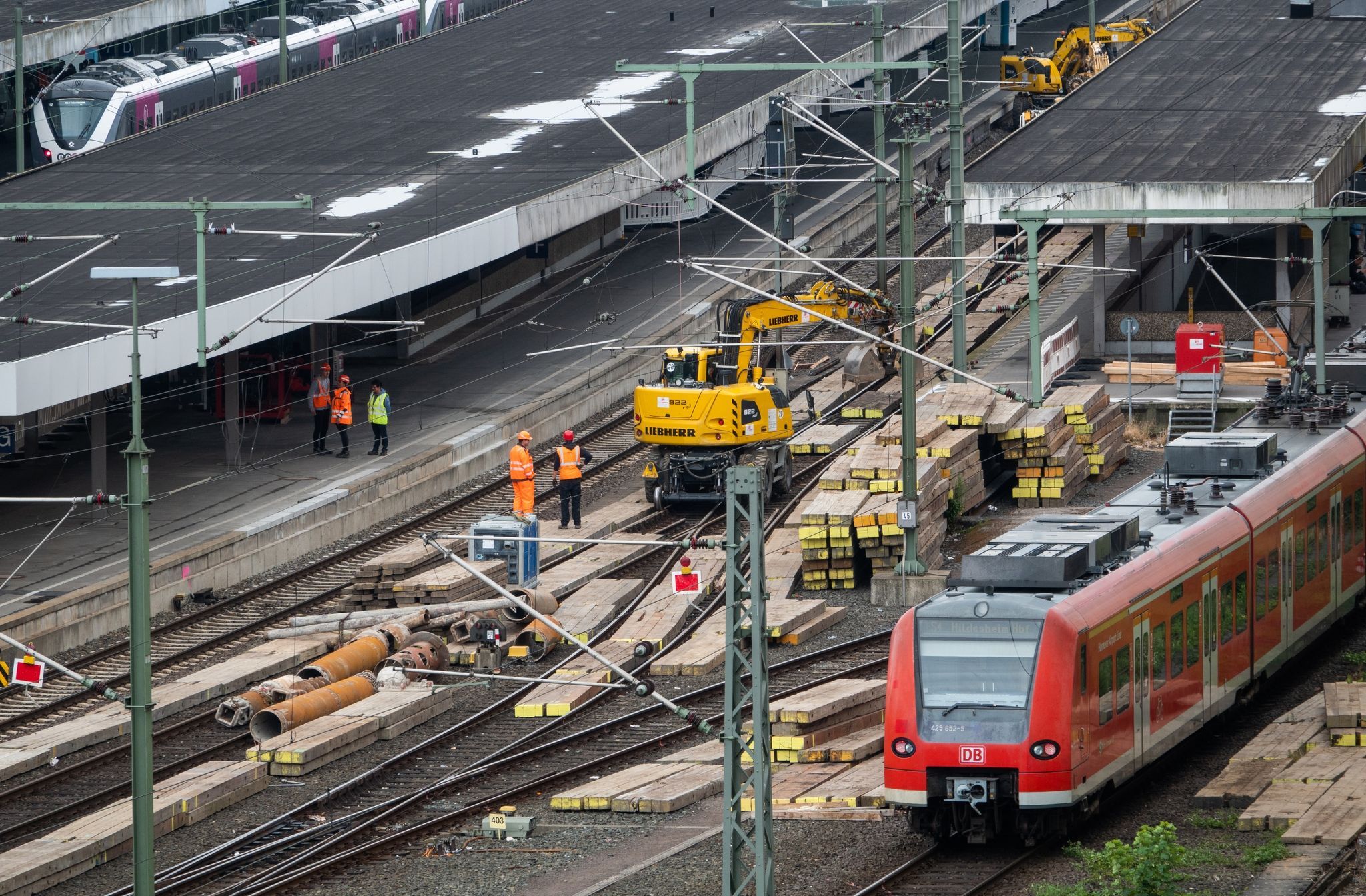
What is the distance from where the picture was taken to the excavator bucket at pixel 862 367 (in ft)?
153

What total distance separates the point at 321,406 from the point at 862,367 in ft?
38.1

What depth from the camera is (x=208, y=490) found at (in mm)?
39500

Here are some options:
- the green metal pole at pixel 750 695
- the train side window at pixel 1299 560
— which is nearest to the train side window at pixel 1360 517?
the train side window at pixel 1299 560

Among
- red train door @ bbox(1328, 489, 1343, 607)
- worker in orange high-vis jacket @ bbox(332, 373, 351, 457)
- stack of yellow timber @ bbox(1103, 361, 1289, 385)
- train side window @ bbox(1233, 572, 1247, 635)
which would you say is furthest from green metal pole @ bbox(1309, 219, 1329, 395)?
worker in orange high-vis jacket @ bbox(332, 373, 351, 457)

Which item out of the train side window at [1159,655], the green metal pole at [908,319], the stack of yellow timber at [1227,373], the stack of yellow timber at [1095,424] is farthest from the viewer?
the stack of yellow timber at [1227,373]

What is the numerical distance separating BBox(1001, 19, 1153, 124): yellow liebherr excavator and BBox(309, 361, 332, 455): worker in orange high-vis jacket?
1276 inches

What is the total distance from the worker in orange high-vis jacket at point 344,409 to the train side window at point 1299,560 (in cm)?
1864

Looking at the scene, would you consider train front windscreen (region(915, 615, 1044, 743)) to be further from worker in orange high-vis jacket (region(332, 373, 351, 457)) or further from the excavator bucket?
the excavator bucket

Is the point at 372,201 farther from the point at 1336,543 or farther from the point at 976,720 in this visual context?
the point at 976,720

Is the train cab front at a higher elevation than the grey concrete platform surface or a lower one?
lower

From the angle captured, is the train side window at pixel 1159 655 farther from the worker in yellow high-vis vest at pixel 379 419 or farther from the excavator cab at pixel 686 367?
the worker in yellow high-vis vest at pixel 379 419

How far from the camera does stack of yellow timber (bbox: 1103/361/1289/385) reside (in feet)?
147

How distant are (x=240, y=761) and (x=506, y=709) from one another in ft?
12.6

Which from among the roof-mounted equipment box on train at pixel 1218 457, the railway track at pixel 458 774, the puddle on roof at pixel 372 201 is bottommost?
the railway track at pixel 458 774
